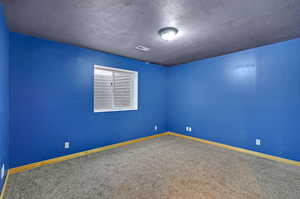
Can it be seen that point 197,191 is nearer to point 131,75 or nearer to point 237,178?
point 237,178

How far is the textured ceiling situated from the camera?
1648 millimetres

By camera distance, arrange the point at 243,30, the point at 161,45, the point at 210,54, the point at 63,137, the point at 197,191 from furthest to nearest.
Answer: the point at 210,54, the point at 161,45, the point at 63,137, the point at 243,30, the point at 197,191

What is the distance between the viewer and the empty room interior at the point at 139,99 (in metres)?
1.79

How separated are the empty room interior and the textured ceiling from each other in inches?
0.7

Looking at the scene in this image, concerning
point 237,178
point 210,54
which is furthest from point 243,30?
point 237,178

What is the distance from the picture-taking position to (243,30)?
227 cm

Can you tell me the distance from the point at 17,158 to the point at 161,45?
3.33 meters

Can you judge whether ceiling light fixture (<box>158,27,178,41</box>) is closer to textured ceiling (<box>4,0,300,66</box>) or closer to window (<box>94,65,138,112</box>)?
textured ceiling (<box>4,0,300,66</box>)

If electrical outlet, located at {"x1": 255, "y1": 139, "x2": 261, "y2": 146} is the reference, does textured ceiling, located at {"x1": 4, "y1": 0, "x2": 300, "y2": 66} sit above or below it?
above

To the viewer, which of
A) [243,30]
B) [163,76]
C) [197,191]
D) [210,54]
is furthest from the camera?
[163,76]

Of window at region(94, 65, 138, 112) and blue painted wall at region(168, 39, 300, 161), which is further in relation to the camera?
window at region(94, 65, 138, 112)

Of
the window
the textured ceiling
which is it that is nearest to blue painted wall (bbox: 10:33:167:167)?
the window

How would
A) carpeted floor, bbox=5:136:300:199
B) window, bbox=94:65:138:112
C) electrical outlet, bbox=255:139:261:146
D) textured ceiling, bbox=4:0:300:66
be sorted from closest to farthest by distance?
textured ceiling, bbox=4:0:300:66, carpeted floor, bbox=5:136:300:199, electrical outlet, bbox=255:139:261:146, window, bbox=94:65:138:112

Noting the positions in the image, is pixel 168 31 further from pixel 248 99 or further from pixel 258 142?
pixel 258 142
